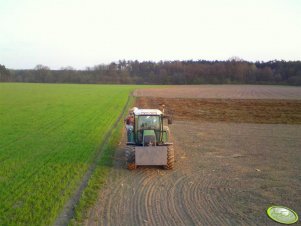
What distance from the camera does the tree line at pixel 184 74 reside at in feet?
356

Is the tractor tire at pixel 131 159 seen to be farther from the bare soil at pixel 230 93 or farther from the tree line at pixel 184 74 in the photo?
the tree line at pixel 184 74

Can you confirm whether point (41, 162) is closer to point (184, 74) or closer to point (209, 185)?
point (209, 185)

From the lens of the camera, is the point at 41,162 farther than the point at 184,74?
No

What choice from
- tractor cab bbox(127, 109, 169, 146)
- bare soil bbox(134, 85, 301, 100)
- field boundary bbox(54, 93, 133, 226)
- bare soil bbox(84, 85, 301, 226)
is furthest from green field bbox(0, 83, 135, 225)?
bare soil bbox(134, 85, 301, 100)

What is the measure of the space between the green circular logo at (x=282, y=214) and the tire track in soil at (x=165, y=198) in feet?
2.38

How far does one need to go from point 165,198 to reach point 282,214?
310cm

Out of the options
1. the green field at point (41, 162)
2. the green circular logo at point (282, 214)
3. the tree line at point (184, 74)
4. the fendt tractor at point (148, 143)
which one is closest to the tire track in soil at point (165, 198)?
the fendt tractor at point (148, 143)

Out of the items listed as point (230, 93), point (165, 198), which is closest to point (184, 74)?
point (230, 93)

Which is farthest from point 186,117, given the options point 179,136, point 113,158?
point 113,158

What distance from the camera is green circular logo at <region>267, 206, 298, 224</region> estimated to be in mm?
8599

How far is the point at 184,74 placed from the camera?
12312 centimetres

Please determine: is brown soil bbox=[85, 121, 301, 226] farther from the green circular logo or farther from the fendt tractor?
the fendt tractor

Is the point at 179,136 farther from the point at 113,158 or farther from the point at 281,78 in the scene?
the point at 281,78

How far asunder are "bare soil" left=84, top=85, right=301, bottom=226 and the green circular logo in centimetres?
21
